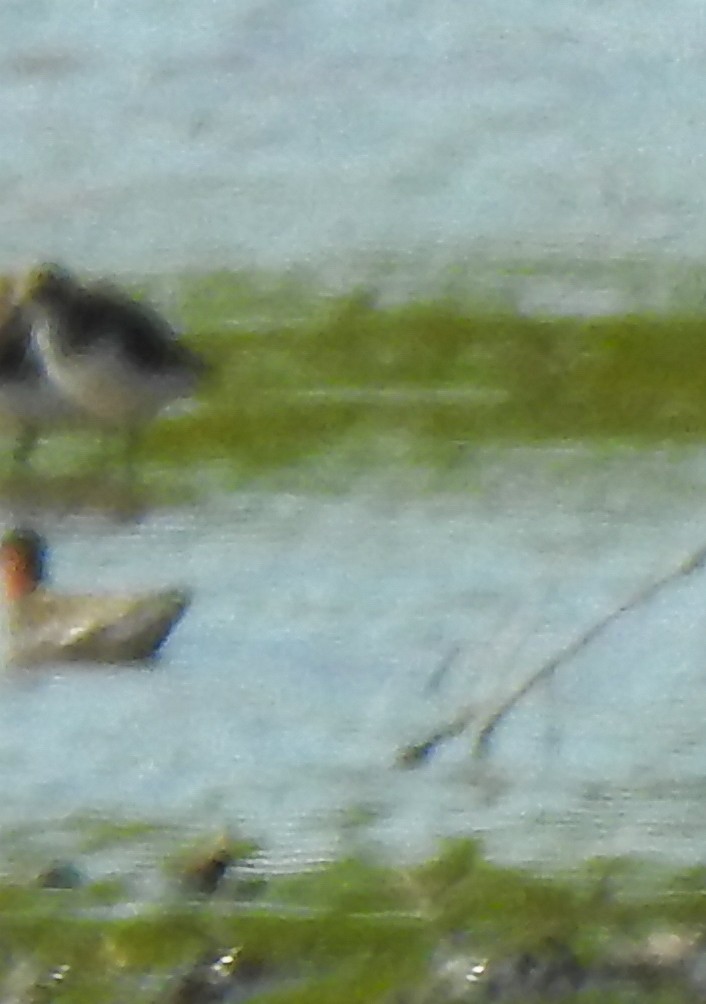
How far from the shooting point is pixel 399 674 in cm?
50

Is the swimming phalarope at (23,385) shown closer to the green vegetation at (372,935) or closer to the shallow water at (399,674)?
the shallow water at (399,674)

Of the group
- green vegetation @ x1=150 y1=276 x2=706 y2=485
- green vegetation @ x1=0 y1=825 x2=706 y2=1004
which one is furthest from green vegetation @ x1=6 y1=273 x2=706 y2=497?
green vegetation @ x1=0 y1=825 x2=706 y2=1004

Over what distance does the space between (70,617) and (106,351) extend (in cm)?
11

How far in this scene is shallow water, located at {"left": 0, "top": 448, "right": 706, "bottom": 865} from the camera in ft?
1.63

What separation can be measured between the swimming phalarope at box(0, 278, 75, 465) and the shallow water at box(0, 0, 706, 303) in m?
0.02

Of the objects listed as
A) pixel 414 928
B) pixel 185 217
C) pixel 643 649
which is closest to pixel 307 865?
pixel 414 928

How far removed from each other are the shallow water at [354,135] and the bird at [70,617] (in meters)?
0.12

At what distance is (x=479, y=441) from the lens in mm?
497

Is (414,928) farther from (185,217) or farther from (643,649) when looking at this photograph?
(185,217)

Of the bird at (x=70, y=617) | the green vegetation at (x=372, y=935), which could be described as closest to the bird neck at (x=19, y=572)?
the bird at (x=70, y=617)

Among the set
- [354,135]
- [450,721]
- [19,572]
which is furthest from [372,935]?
[354,135]

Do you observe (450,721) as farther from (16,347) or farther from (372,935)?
(16,347)

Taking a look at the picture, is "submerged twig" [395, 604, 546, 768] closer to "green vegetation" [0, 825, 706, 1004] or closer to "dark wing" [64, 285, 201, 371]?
"green vegetation" [0, 825, 706, 1004]

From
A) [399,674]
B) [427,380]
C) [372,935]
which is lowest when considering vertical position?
[372,935]
